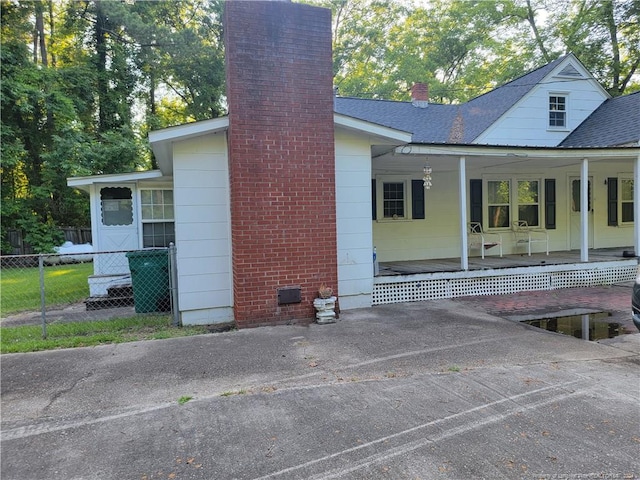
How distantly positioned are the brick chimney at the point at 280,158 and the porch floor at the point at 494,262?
205cm

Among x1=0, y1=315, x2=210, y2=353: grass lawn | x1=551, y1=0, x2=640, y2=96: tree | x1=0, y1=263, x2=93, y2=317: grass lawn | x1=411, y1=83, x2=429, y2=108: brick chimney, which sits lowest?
x1=0, y1=315, x2=210, y2=353: grass lawn

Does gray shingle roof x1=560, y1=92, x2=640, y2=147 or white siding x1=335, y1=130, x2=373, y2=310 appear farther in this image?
gray shingle roof x1=560, y1=92, x2=640, y2=147

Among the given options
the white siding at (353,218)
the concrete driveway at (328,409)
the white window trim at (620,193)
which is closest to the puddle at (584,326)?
the concrete driveway at (328,409)

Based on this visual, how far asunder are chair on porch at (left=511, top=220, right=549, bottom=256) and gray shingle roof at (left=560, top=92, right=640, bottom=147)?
2589 mm

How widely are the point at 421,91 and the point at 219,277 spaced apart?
32.6ft

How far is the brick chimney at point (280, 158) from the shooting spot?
567 cm

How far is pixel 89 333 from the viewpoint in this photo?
18.5 feet

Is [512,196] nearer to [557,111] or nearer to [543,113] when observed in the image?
[543,113]

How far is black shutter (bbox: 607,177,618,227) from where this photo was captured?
11.4 m

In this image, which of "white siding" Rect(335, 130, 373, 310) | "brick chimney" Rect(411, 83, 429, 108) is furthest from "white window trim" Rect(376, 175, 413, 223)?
"brick chimney" Rect(411, 83, 429, 108)

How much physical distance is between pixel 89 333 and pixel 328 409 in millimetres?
4175

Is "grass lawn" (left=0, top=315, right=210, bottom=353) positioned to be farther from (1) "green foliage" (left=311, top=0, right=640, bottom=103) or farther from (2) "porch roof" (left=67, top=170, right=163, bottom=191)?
(1) "green foliage" (left=311, top=0, right=640, bottom=103)

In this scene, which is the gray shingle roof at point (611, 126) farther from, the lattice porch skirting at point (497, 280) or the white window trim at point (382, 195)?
the white window trim at point (382, 195)

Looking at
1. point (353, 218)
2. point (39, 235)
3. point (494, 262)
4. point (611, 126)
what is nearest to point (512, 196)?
point (494, 262)
